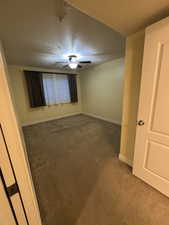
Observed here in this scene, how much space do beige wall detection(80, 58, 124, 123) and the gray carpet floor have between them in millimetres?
1876

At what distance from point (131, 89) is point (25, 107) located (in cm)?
408

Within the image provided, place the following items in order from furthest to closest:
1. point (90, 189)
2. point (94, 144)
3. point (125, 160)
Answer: point (94, 144) < point (125, 160) < point (90, 189)

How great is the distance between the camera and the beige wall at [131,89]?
1.48m

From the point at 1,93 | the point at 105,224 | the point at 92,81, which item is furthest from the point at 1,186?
the point at 92,81

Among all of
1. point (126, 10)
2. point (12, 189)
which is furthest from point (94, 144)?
point (126, 10)

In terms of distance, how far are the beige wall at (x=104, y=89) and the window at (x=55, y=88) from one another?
0.93m

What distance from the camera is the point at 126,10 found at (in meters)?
1.04

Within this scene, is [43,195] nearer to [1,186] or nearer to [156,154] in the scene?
[1,186]

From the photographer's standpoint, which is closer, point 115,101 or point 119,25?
point 119,25

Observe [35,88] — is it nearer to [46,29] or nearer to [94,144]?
[46,29]

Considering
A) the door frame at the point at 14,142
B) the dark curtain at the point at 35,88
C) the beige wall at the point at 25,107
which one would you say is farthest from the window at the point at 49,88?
the door frame at the point at 14,142

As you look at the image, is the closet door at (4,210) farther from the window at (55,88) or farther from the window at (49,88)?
the window at (55,88)

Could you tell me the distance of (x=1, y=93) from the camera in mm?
449

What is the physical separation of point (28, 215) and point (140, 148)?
4.73 ft
